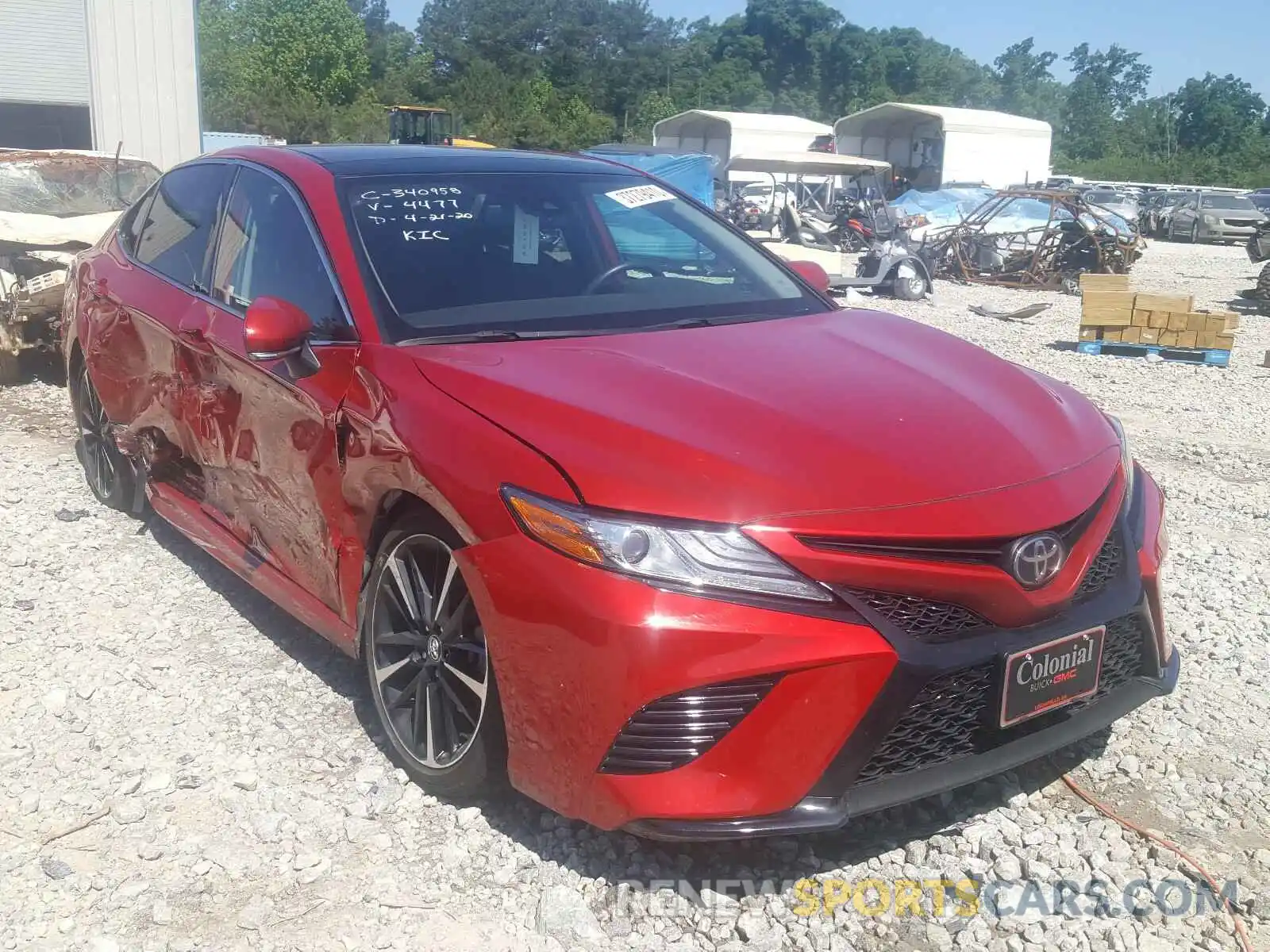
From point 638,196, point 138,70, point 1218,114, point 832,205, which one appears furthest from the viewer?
point 1218,114

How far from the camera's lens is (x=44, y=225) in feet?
26.1

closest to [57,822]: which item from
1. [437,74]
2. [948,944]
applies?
[948,944]

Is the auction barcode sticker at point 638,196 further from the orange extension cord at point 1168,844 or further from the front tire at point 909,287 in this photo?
the front tire at point 909,287

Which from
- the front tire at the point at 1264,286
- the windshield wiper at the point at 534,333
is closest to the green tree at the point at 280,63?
the front tire at the point at 1264,286

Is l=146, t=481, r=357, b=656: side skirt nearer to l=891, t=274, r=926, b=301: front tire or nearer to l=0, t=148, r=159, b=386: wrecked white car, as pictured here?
l=0, t=148, r=159, b=386: wrecked white car

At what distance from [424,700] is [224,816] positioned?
594 mm

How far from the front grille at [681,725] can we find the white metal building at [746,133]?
40.5m

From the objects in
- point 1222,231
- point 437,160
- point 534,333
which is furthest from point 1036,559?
point 1222,231

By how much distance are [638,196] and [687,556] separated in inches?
81.1

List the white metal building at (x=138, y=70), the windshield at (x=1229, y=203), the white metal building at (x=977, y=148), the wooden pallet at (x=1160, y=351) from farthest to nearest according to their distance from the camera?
the white metal building at (x=977, y=148), the windshield at (x=1229, y=203), the white metal building at (x=138, y=70), the wooden pallet at (x=1160, y=351)

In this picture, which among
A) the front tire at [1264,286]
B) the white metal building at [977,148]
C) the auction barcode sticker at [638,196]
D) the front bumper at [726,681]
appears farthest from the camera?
the white metal building at [977,148]

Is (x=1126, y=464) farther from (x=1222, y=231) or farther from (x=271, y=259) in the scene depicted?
(x=1222, y=231)

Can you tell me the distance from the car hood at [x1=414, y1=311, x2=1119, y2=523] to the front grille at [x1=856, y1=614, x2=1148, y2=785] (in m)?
0.38

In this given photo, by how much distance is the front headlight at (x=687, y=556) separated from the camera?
2326 millimetres
